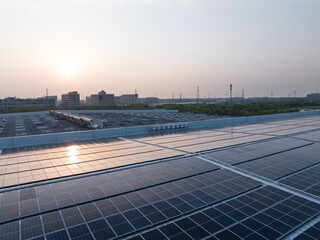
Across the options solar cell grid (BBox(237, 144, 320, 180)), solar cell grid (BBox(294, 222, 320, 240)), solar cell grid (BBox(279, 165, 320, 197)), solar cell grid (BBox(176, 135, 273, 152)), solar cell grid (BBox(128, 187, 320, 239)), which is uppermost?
solar cell grid (BBox(176, 135, 273, 152))

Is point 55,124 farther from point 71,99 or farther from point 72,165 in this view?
point 71,99

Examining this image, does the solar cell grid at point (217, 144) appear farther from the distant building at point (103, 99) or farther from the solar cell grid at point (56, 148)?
the distant building at point (103, 99)

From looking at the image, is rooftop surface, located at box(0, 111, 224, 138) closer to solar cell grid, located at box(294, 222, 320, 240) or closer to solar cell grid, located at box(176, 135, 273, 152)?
solar cell grid, located at box(176, 135, 273, 152)

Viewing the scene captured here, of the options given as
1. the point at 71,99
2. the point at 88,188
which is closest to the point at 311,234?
the point at 88,188

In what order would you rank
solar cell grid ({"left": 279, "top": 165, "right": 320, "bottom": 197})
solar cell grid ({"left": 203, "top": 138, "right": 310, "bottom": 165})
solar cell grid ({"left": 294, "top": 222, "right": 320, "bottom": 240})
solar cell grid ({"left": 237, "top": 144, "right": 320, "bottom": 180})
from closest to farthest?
solar cell grid ({"left": 294, "top": 222, "right": 320, "bottom": 240})
solar cell grid ({"left": 279, "top": 165, "right": 320, "bottom": 197})
solar cell grid ({"left": 237, "top": 144, "right": 320, "bottom": 180})
solar cell grid ({"left": 203, "top": 138, "right": 310, "bottom": 165})

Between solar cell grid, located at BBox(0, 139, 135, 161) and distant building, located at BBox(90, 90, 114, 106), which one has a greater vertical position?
distant building, located at BBox(90, 90, 114, 106)

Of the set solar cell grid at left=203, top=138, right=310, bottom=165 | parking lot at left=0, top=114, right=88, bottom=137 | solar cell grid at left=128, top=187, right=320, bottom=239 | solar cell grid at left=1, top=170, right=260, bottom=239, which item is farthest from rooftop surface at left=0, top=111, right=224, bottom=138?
solar cell grid at left=128, top=187, right=320, bottom=239

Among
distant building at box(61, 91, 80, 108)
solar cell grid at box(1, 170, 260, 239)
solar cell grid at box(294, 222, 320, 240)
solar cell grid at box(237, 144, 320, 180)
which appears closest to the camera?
solar cell grid at box(294, 222, 320, 240)
